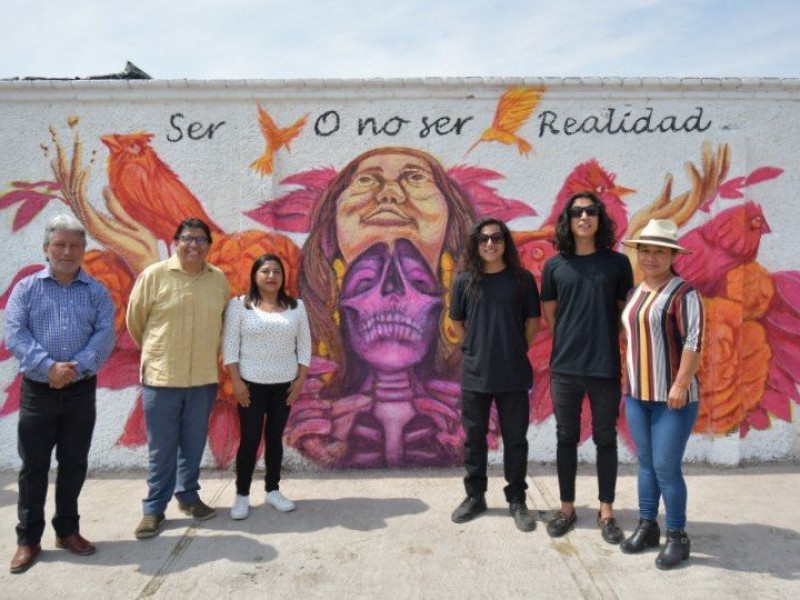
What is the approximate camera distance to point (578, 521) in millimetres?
3518

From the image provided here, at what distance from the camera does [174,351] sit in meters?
3.44

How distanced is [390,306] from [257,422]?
1.37 m

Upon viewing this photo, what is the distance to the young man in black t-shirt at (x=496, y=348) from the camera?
11.2ft

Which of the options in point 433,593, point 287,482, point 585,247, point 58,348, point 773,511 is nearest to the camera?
point 433,593

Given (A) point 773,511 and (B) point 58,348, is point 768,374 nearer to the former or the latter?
(A) point 773,511

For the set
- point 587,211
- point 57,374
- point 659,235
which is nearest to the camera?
point 57,374

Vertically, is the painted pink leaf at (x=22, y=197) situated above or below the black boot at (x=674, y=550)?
above

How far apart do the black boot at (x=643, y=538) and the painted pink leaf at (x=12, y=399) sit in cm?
444

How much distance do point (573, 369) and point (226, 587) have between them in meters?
2.16

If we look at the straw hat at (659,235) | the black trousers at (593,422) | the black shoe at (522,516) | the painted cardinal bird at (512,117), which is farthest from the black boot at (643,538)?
the painted cardinal bird at (512,117)

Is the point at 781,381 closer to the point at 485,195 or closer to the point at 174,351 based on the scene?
the point at 485,195

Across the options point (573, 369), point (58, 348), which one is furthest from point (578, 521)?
point (58, 348)

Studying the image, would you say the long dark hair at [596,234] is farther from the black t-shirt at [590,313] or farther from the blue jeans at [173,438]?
the blue jeans at [173,438]

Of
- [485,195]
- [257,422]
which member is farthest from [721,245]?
[257,422]
